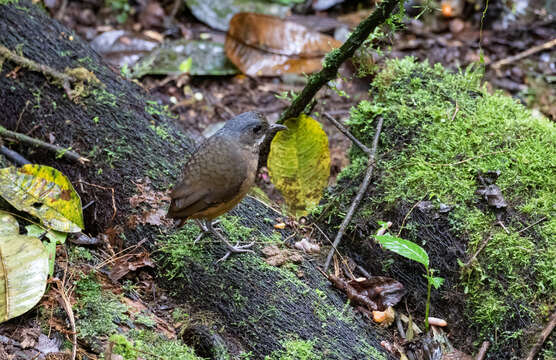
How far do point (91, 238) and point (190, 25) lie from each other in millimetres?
4600

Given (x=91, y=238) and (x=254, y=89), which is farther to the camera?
(x=254, y=89)

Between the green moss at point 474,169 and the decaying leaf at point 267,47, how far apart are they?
2.04 m

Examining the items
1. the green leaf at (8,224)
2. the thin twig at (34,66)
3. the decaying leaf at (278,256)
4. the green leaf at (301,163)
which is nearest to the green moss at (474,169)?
the green leaf at (301,163)

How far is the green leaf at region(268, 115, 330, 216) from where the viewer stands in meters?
4.31

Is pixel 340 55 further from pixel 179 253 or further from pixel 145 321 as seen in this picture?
pixel 145 321

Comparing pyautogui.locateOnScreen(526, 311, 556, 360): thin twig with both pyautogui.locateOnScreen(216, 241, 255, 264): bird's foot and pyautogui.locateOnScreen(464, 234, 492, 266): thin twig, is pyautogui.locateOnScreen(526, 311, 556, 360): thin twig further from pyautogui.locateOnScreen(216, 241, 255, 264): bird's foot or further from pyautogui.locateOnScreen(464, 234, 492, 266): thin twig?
pyautogui.locateOnScreen(216, 241, 255, 264): bird's foot

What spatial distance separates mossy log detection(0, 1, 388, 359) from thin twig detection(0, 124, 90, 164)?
0.22 feet

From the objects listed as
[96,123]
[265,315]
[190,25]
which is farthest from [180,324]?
[190,25]

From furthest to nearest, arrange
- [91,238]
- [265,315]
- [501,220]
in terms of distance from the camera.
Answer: [91,238] < [501,220] < [265,315]

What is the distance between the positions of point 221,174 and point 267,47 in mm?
3448

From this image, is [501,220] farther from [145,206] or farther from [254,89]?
[254,89]

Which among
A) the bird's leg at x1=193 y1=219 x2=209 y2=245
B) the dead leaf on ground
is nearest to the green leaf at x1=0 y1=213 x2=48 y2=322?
the dead leaf on ground

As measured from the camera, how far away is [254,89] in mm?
6910

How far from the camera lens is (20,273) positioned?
3191 millimetres
